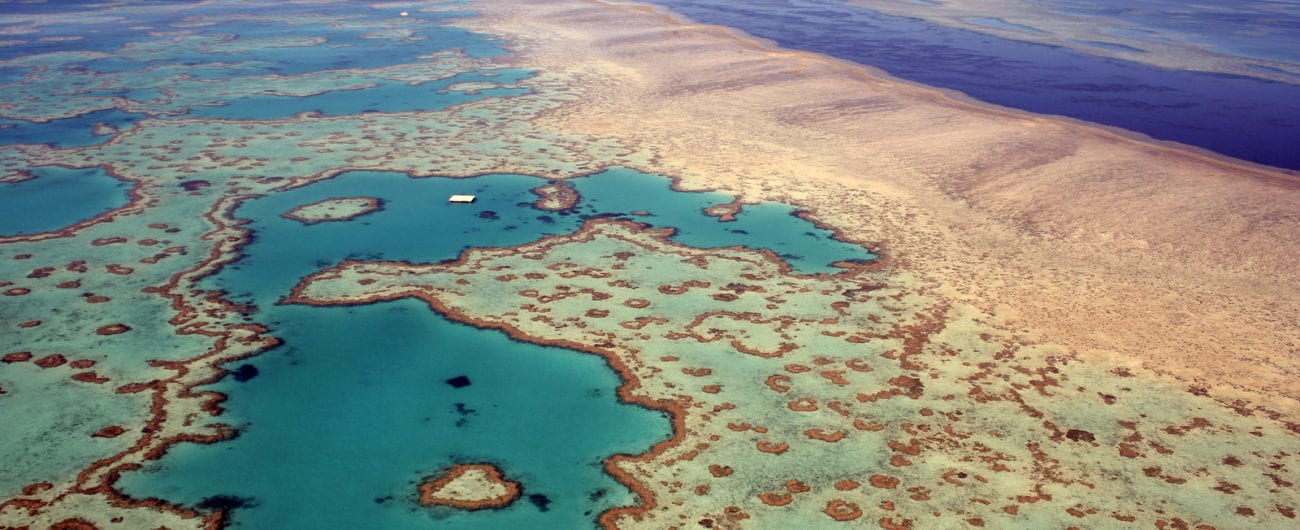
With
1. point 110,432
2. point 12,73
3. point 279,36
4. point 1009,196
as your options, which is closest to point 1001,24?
point 1009,196

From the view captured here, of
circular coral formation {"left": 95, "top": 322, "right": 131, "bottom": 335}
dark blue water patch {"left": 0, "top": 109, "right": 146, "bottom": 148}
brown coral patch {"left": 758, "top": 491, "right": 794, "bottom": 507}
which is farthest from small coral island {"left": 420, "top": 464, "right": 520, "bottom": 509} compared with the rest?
dark blue water patch {"left": 0, "top": 109, "right": 146, "bottom": 148}

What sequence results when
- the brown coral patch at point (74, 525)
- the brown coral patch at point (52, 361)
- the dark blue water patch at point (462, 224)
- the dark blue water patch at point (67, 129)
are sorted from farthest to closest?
the dark blue water patch at point (67, 129) → the dark blue water patch at point (462, 224) → the brown coral patch at point (52, 361) → the brown coral patch at point (74, 525)

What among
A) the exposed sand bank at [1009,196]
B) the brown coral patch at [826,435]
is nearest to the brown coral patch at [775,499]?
the brown coral patch at [826,435]

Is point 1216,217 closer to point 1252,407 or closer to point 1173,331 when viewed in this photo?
point 1173,331

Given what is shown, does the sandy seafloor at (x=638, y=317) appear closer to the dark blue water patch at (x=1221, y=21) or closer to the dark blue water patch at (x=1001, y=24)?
the dark blue water patch at (x=1001, y=24)

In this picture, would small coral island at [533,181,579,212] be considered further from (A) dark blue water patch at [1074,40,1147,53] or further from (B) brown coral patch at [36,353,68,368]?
(A) dark blue water patch at [1074,40,1147,53]

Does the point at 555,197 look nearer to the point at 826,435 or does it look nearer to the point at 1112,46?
the point at 826,435

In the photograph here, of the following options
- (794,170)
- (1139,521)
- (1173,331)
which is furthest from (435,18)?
(1139,521)
